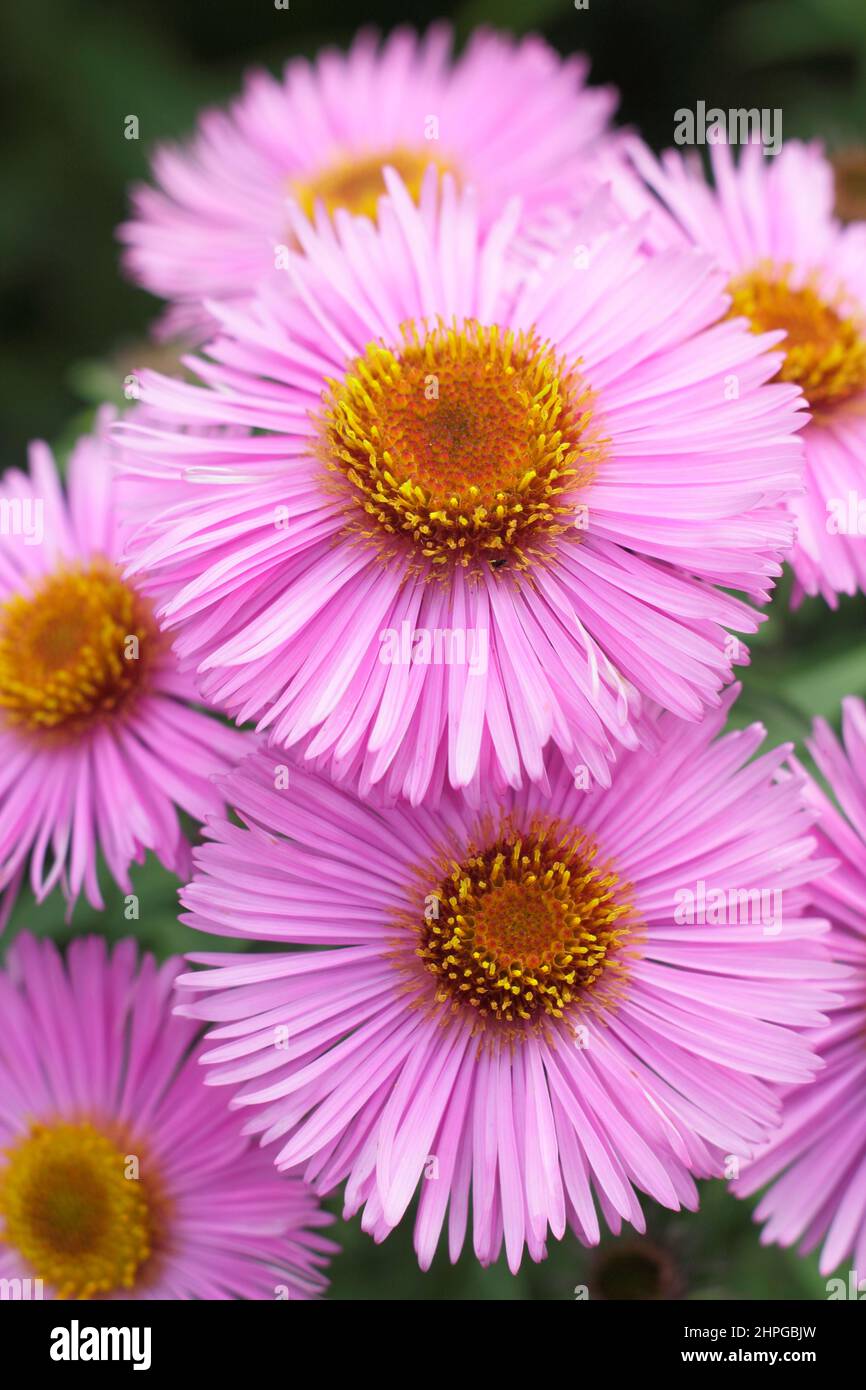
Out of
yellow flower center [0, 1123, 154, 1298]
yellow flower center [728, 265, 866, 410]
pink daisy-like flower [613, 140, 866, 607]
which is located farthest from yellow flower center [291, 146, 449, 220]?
yellow flower center [0, 1123, 154, 1298]

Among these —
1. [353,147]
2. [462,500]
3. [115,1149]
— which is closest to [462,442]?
[462,500]

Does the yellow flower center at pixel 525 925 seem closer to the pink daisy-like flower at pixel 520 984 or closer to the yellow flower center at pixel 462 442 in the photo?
the pink daisy-like flower at pixel 520 984

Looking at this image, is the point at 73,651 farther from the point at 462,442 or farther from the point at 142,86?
the point at 142,86

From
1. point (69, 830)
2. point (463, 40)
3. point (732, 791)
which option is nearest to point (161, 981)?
point (69, 830)

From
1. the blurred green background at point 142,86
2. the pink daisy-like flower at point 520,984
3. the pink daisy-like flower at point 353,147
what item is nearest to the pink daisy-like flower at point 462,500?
the pink daisy-like flower at point 520,984

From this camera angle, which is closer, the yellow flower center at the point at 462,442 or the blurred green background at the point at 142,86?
the yellow flower center at the point at 462,442

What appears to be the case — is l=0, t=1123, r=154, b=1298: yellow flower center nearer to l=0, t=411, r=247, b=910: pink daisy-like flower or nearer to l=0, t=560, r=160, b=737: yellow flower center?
l=0, t=411, r=247, b=910: pink daisy-like flower

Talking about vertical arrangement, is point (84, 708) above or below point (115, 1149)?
above

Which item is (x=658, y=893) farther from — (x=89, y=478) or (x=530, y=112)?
(x=530, y=112)
